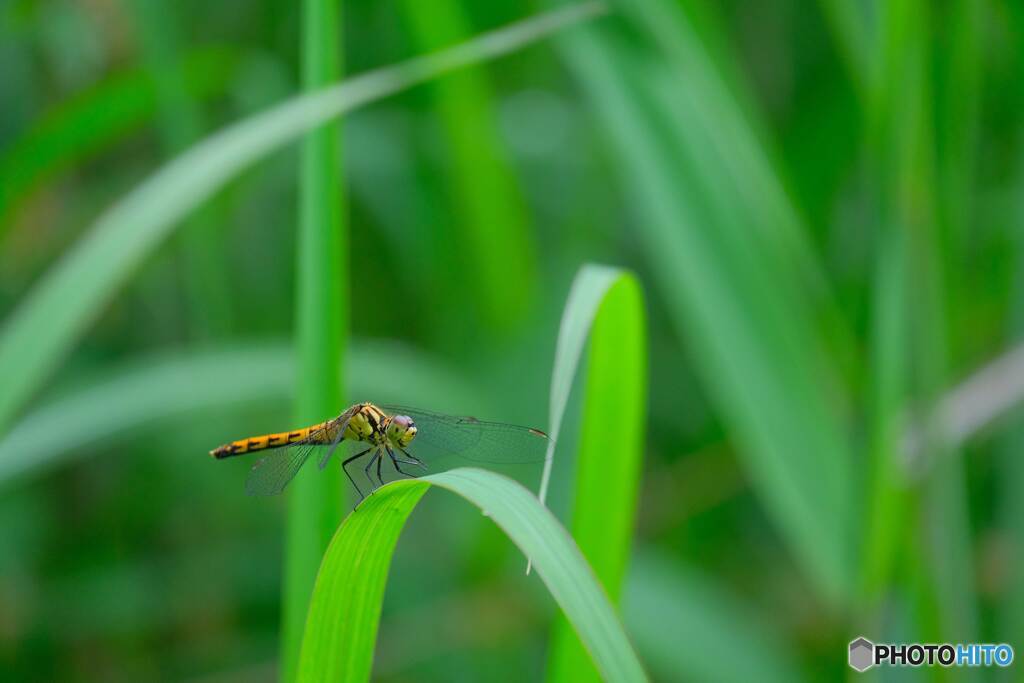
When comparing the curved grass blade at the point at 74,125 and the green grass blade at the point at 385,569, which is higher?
the curved grass blade at the point at 74,125

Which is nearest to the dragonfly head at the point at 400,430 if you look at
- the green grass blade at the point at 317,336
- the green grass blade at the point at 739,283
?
the green grass blade at the point at 317,336

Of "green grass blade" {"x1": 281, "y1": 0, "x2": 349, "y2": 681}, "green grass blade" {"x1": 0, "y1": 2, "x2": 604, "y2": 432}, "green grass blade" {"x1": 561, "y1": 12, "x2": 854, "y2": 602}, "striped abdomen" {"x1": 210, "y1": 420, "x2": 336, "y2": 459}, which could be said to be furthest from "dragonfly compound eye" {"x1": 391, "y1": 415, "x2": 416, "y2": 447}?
"green grass blade" {"x1": 561, "y1": 12, "x2": 854, "y2": 602}

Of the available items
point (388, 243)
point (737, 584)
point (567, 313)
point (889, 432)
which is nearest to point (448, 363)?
point (388, 243)

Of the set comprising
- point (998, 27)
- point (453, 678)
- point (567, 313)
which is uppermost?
point (998, 27)

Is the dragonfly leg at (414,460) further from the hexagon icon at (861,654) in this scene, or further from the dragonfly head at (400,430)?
the hexagon icon at (861,654)

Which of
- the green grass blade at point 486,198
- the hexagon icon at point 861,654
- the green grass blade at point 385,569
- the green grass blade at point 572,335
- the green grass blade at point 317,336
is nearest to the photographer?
the green grass blade at point 385,569

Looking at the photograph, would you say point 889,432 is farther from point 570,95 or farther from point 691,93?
point 570,95
